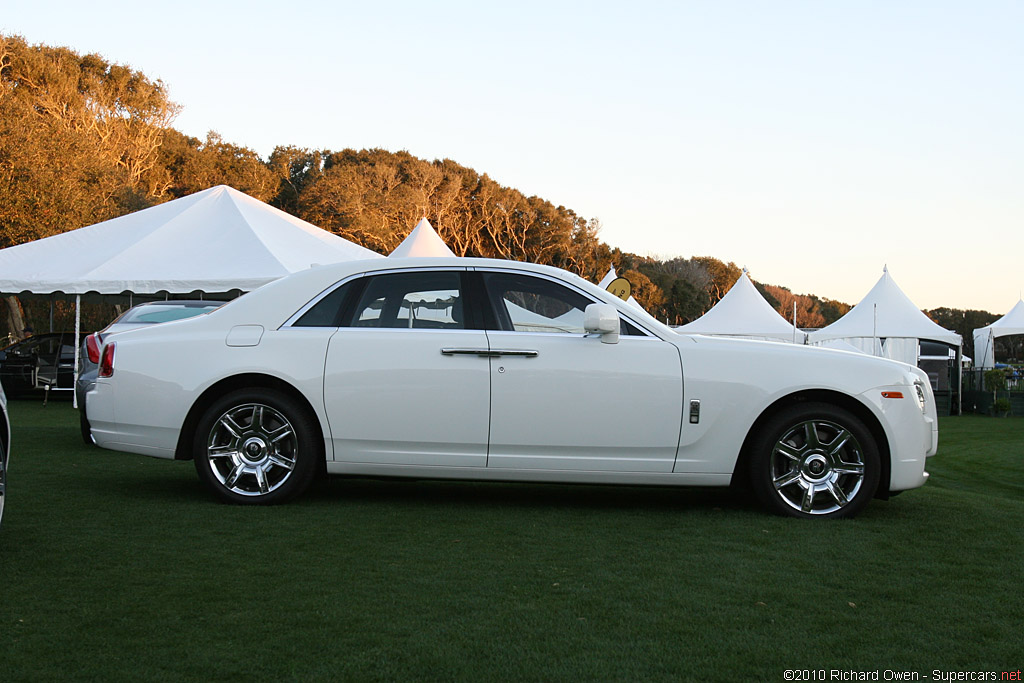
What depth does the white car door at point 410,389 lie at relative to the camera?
5.93m

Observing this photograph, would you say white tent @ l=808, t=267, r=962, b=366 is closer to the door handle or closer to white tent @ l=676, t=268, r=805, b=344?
white tent @ l=676, t=268, r=805, b=344

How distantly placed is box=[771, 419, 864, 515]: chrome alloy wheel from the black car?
16156 millimetres

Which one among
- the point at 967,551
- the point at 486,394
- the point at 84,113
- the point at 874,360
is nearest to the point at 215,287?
the point at 486,394

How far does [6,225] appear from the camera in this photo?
2897cm

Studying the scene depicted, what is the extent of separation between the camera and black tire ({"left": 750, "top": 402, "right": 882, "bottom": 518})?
585cm

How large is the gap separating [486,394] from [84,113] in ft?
152

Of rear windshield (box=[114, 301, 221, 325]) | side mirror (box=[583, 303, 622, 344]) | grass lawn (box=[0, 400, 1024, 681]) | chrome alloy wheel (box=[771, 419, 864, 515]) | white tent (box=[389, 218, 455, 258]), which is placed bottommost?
grass lawn (box=[0, 400, 1024, 681])

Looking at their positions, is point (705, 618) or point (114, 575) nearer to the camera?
point (705, 618)

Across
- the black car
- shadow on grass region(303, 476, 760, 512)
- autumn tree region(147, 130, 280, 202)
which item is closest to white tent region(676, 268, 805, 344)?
the black car

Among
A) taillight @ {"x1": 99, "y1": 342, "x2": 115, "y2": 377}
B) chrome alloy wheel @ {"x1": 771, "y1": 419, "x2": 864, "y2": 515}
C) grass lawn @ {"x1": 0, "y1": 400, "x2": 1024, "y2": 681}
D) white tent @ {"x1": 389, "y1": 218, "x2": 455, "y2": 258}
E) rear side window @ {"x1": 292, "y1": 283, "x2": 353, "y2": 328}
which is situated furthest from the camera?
white tent @ {"x1": 389, "y1": 218, "x2": 455, "y2": 258}

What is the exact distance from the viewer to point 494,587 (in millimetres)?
4172

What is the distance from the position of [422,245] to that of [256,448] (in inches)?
665

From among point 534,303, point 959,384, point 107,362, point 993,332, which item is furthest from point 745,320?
point 107,362

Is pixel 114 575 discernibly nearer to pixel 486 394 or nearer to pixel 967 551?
pixel 486 394
